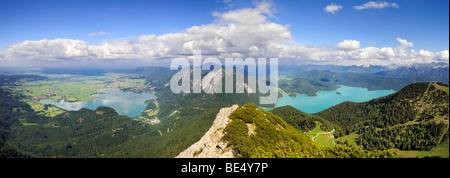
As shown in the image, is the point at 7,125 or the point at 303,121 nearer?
the point at 303,121

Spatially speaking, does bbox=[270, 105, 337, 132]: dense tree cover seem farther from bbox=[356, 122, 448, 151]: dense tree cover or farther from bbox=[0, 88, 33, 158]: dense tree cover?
bbox=[0, 88, 33, 158]: dense tree cover

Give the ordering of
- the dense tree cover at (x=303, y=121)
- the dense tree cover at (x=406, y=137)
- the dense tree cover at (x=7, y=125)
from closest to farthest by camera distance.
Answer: the dense tree cover at (x=406, y=137), the dense tree cover at (x=7, y=125), the dense tree cover at (x=303, y=121)

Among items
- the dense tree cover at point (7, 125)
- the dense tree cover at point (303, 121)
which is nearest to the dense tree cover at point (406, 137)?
the dense tree cover at point (303, 121)

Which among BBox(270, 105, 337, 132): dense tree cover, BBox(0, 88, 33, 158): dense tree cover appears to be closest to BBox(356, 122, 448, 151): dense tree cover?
BBox(270, 105, 337, 132): dense tree cover

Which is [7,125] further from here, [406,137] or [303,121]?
[406,137]

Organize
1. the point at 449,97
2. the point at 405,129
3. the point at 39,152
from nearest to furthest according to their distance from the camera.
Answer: the point at 405,129, the point at 449,97, the point at 39,152

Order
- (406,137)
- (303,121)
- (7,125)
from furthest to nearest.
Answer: (7,125) → (303,121) → (406,137)

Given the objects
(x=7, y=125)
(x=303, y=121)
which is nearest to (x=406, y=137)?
(x=303, y=121)

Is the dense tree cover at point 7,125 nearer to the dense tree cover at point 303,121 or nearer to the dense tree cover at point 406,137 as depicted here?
the dense tree cover at point 303,121

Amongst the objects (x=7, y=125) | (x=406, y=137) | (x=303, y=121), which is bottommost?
(x=7, y=125)
